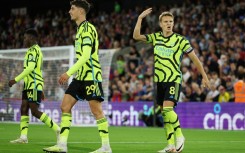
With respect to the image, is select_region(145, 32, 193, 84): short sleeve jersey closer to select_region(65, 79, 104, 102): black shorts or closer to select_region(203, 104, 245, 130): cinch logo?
select_region(65, 79, 104, 102): black shorts

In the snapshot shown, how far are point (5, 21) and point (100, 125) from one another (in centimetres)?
3189

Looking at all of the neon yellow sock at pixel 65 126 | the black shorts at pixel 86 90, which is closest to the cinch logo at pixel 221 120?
the black shorts at pixel 86 90

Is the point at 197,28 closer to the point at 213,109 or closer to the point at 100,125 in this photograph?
the point at 213,109

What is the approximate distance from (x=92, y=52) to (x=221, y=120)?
1158 centimetres

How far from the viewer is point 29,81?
12.7 m

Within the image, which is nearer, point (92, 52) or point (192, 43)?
point (92, 52)

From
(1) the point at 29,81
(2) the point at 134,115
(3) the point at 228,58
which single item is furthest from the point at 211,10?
(1) the point at 29,81

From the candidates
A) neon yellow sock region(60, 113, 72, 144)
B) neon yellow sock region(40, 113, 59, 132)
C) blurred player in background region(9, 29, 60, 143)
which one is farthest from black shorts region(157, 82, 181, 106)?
blurred player in background region(9, 29, 60, 143)

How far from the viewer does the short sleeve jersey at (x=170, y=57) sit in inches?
408

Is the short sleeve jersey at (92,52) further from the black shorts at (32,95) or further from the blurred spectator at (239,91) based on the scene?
the blurred spectator at (239,91)

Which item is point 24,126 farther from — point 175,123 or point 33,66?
point 175,123

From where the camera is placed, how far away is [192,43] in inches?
997

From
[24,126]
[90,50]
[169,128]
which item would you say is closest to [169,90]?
[169,128]

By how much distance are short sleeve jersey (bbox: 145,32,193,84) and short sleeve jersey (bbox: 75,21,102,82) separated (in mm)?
1197
